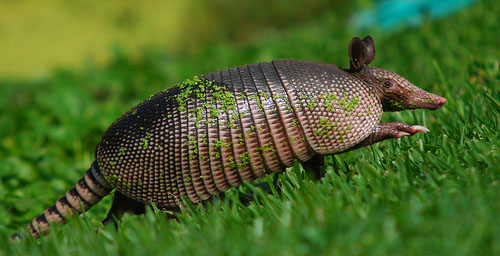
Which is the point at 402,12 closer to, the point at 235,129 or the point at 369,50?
the point at 369,50

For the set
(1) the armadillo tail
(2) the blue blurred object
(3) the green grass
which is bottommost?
(3) the green grass

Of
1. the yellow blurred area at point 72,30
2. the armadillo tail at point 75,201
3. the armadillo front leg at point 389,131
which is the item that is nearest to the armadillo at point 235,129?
the armadillo front leg at point 389,131

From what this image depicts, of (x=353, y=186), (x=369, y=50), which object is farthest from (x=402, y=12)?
(x=353, y=186)

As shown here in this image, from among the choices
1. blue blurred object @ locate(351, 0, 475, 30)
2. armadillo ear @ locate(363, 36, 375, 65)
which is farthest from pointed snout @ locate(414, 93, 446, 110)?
blue blurred object @ locate(351, 0, 475, 30)

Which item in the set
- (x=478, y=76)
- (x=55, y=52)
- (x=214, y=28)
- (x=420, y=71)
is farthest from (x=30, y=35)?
(x=478, y=76)

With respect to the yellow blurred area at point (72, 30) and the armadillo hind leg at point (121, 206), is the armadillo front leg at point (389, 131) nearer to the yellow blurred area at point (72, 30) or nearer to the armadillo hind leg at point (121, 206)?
the armadillo hind leg at point (121, 206)

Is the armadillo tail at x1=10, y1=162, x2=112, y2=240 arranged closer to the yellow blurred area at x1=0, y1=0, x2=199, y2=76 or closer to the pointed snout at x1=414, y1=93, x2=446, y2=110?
the pointed snout at x1=414, y1=93, x2=446, y2=110

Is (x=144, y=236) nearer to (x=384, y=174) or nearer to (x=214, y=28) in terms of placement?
(x=384, y=174)
